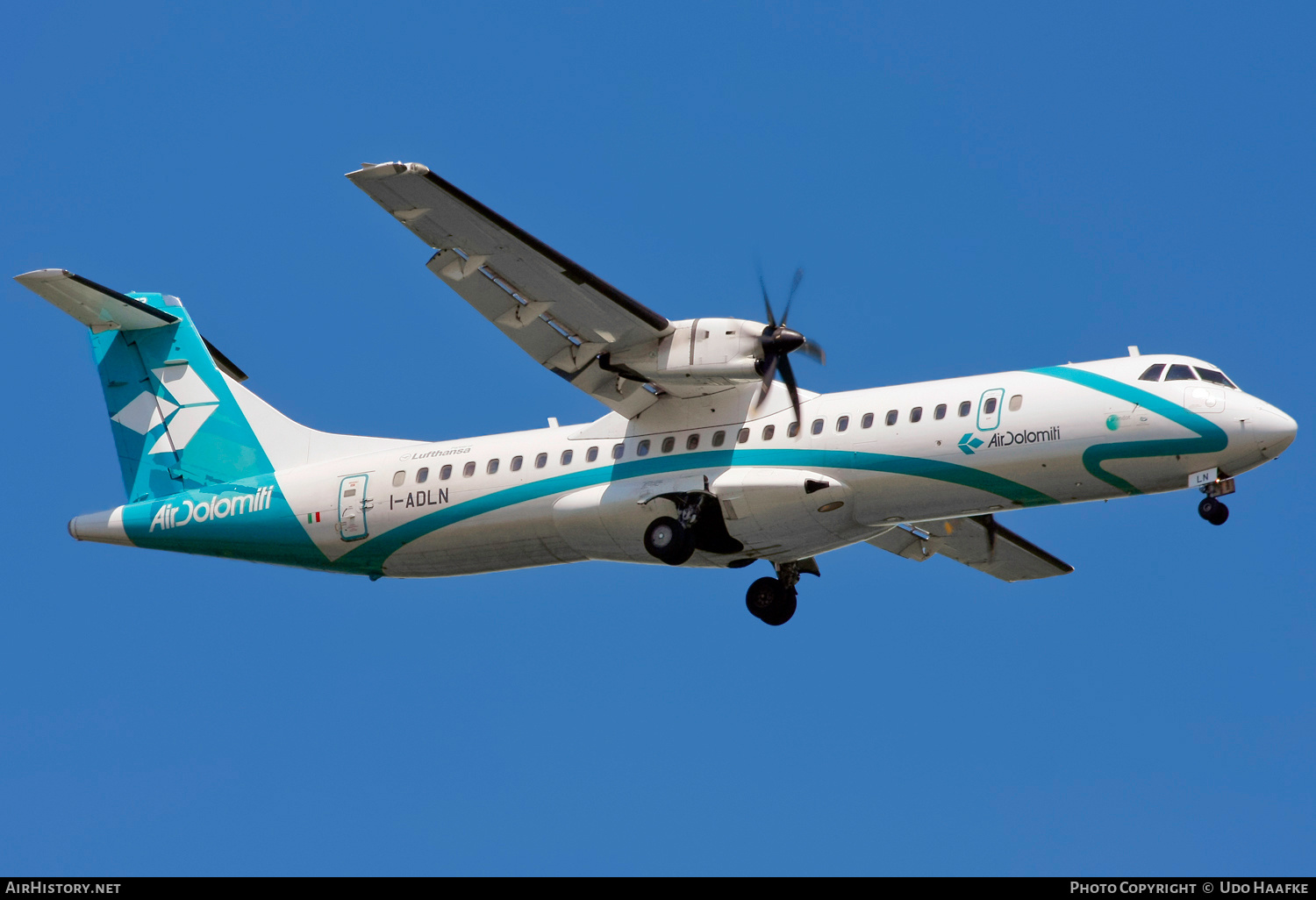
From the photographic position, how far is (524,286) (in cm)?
1773

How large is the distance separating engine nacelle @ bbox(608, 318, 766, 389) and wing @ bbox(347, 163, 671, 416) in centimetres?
17

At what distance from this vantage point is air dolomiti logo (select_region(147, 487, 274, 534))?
66.2 ft

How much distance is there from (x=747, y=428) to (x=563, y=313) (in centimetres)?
253

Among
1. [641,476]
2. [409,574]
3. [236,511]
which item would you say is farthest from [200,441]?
[641,476]

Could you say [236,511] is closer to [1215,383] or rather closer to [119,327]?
[119,327]

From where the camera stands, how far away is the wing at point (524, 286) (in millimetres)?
16516

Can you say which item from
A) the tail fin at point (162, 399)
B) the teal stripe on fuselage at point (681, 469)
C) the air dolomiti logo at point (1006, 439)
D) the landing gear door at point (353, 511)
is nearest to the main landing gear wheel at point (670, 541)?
the teal stripe on fuselage at point (681, 469)

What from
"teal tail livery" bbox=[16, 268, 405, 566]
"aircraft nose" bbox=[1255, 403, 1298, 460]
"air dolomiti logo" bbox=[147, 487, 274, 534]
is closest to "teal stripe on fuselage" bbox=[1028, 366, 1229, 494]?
"aircraft nose" bbox=[1255, 403, 1298, 460]

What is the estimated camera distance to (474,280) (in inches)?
699

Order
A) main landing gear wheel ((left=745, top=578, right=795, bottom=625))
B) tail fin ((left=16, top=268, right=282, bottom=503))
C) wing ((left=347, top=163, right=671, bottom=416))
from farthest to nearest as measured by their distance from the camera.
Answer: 1. tail fin ((left=16, top=268, right=282, bottom=503))
2. main landing gear wheel ((left=745, top=578, right=795, bottom=625))
3. wing ((left=347, top=163, right=671, bottom=416))

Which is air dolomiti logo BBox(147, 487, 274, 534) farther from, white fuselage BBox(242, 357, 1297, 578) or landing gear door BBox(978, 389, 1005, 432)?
landing gear door BBox(978, 389, 1005, 432)

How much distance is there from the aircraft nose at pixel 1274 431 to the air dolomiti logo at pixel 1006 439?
6.64ft

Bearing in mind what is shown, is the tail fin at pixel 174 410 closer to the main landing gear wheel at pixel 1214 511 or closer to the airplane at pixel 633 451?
the airplane at pixel 633 451

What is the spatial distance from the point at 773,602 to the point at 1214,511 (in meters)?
5.95
